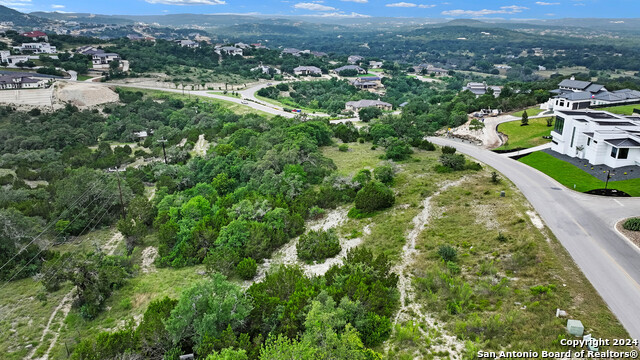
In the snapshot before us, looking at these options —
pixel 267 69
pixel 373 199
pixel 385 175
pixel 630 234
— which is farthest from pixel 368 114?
pixel 267 69

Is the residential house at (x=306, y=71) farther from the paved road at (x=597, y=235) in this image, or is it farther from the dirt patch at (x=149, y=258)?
the dirt patch at (x=149, y=258)

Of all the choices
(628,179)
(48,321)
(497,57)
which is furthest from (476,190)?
(497,57)

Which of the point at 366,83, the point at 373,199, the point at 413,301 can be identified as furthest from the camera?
the point at 366,83

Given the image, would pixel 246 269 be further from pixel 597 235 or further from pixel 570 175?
pixel 570 175

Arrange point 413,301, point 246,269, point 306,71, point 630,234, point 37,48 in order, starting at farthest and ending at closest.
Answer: point 306,71 → point 37,48 → point 246,269 → point 630,234 → point 413,301

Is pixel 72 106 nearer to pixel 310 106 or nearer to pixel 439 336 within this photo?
pixel 310 106

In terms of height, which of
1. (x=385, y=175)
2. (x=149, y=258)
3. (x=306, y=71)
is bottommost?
(x=149, y=258)

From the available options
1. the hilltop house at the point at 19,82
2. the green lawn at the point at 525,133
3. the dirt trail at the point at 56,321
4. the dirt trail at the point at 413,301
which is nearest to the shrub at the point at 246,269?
the dirt trail at the point at 413,301
